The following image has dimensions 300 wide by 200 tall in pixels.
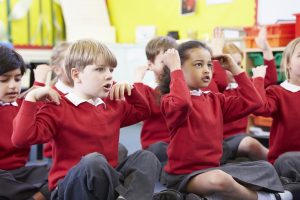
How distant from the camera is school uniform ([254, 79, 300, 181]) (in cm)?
161

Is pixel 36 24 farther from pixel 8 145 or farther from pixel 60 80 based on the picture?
pixel 8 145

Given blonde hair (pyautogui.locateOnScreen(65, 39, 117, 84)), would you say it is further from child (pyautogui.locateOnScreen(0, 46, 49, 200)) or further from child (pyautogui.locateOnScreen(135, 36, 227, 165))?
child (pyautogui.locateOnScreen(135, 36, 227, 165))

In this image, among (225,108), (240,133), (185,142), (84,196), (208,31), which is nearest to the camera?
(84,196)

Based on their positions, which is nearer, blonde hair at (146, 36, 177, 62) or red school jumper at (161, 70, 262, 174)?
red school jumper at (161, 70, 262, 174)

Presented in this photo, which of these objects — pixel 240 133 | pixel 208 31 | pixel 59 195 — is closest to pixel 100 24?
pixel 208 31

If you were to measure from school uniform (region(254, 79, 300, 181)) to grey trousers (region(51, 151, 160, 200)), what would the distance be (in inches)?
23.1

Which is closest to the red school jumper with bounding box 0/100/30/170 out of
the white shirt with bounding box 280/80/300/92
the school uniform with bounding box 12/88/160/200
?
the school uniform with bounding box 12/88/160/200

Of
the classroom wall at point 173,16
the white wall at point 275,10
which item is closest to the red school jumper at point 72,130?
the white wall at point 275,10

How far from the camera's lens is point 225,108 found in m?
1.52

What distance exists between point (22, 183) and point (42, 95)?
1.26 ft

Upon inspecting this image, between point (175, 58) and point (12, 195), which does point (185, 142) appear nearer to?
point (175, 58)

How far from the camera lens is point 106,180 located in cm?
112

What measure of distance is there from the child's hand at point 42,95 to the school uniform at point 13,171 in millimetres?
319

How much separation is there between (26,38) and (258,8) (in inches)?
94.4
